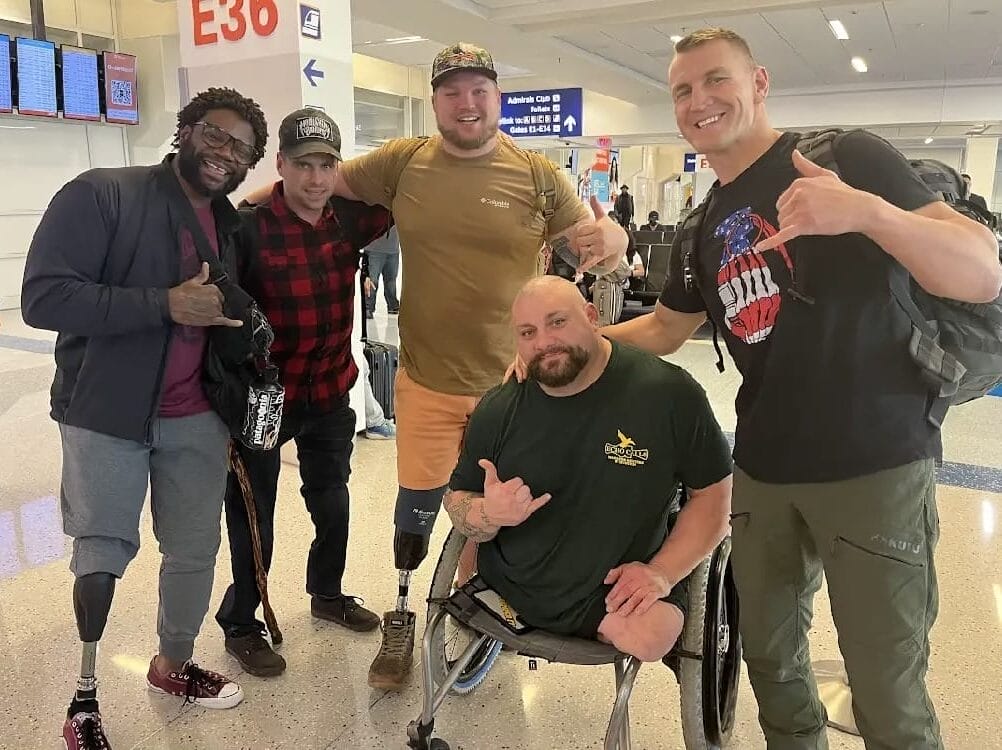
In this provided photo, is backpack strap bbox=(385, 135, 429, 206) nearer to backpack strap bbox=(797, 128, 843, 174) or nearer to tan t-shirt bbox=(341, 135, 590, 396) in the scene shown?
tan t-shirt bbox=(341, 135, 590, 396)

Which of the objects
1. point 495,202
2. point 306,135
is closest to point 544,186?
point 495,202

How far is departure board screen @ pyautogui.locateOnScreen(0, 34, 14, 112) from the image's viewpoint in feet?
27.6

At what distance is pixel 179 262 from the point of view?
1.82 m

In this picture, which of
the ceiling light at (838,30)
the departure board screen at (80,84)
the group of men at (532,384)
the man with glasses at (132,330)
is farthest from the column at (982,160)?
the man with glasses at (132,330)

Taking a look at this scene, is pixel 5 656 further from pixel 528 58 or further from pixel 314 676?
pixel 528 58

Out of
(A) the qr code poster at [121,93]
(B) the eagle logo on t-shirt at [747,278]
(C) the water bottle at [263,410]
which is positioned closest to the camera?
(B) the eagle logo on t-shirt at [747,278]

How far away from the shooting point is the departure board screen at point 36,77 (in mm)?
8656

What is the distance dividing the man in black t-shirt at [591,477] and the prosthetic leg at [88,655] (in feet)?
2.85

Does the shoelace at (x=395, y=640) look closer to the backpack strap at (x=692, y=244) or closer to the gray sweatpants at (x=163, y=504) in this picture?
the gray sweatpants at (x=163, y=504)

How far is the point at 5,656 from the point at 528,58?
954 cm

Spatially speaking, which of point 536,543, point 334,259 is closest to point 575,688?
point 536,543

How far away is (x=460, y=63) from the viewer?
2.05 metres

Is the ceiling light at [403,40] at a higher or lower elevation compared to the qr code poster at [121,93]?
higher

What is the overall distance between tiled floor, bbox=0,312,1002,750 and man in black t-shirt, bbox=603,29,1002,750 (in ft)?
2.49
